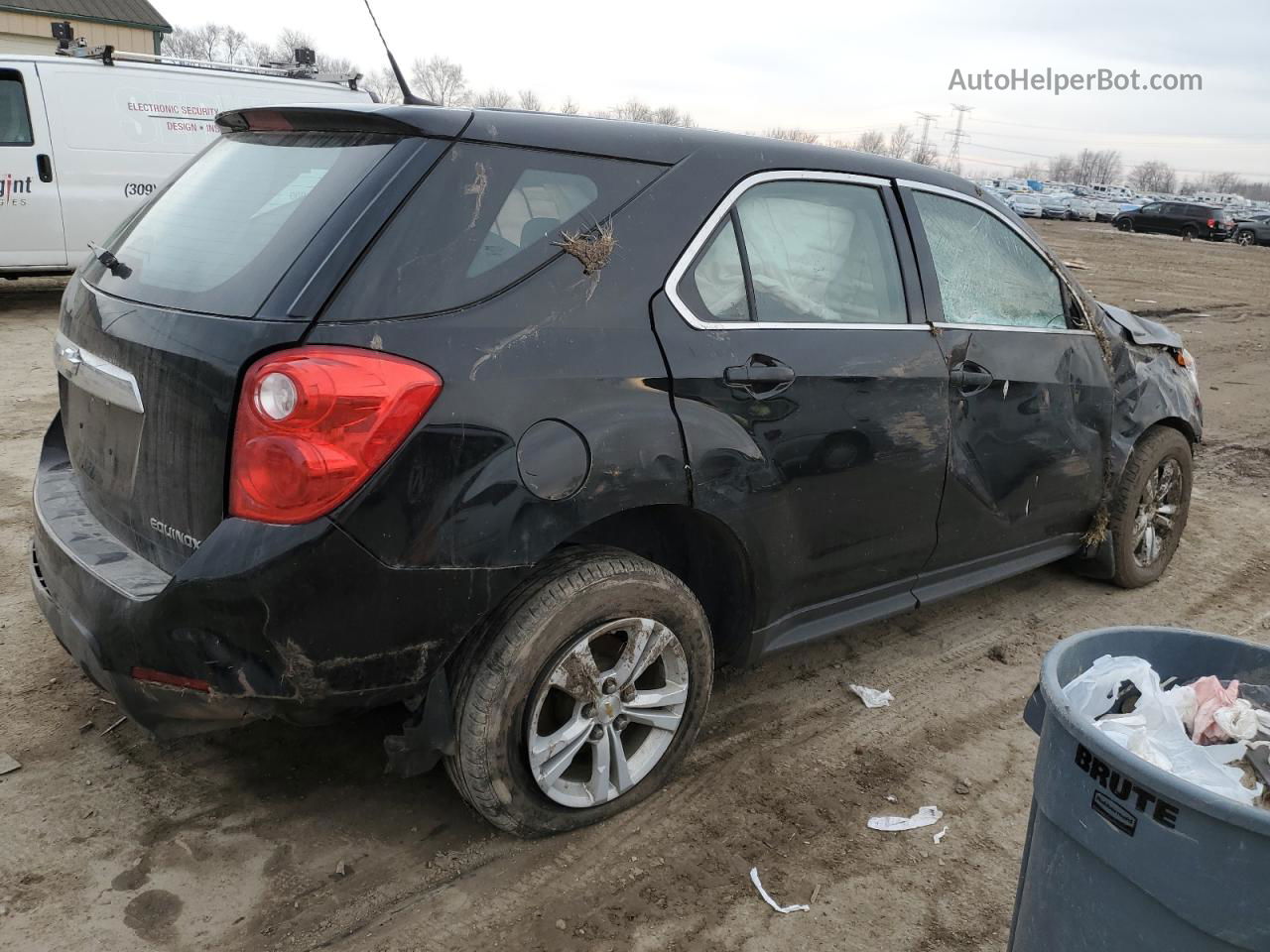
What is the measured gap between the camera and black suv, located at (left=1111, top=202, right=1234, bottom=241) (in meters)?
36.6

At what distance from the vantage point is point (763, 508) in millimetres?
2912

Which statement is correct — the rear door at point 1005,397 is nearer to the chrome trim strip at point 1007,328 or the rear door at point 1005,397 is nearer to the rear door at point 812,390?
the chrome trim strip at point 1007,328

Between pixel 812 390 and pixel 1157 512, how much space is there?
8.75 ft

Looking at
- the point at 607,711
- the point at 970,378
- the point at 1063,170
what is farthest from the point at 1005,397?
the point at 1063,170

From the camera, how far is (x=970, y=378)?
11.4 feet

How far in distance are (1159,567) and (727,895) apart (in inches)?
130

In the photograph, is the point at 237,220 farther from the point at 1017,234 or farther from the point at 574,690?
the point at 1017,234

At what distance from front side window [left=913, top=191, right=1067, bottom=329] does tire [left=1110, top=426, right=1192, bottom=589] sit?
861 millimetres

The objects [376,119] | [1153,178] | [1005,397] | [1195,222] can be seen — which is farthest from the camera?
[1153,178]

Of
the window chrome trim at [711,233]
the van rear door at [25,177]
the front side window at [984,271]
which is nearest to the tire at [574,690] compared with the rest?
the window chrome trim at [711,233]

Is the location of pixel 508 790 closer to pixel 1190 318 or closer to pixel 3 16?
pixel 1190 318

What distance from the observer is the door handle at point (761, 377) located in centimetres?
279

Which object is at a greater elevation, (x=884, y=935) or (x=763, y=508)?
(x=763, y=508)

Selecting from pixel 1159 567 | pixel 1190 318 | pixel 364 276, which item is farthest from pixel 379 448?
pixel 1190 318
